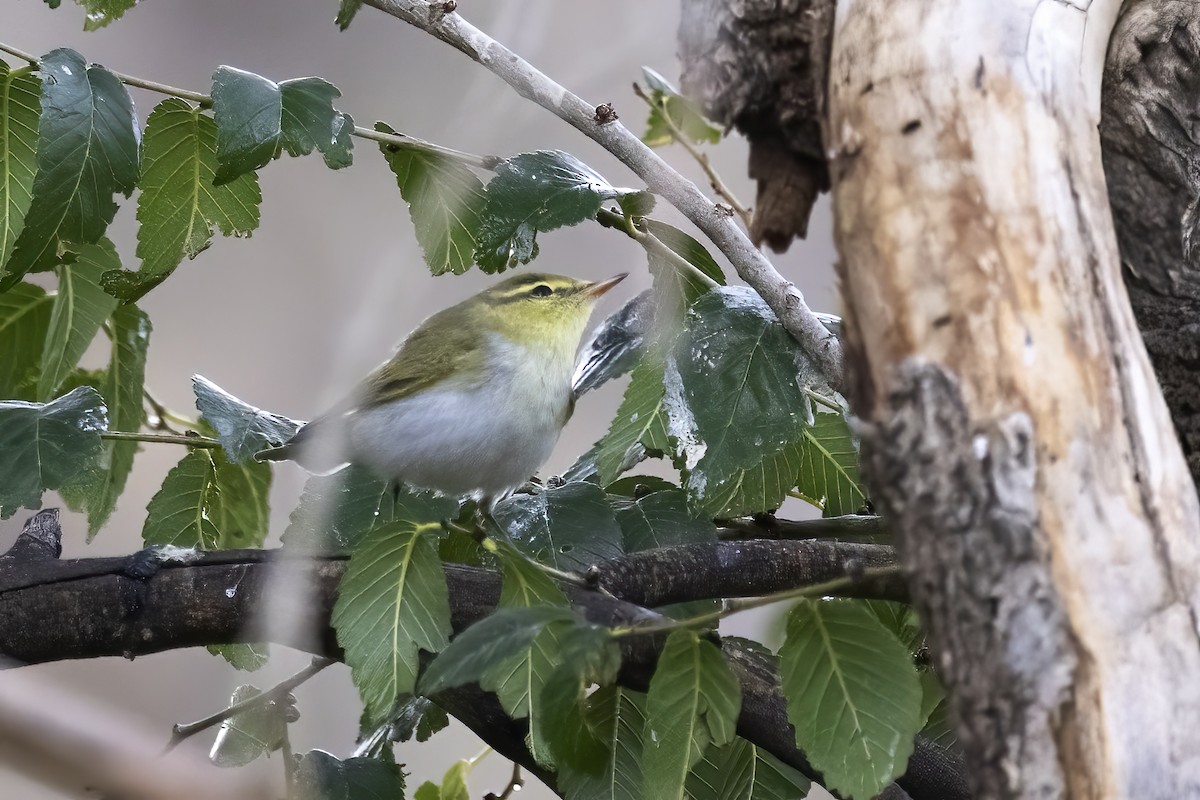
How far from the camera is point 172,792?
19.3 inches

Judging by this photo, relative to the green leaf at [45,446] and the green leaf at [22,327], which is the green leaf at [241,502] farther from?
the green leaf at [22,327]

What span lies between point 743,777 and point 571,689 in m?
0.42

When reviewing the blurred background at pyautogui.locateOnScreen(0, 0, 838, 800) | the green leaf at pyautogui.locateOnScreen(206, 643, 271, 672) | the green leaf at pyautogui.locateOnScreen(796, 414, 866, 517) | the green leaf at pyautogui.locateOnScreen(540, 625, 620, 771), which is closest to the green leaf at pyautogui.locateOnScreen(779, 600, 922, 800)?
the green leaf at pyautogui.locateOnScreen(540, 625, 620, 771)

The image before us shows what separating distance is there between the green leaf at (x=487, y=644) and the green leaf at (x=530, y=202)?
1.53 feet

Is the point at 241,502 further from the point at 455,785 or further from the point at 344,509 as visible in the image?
the point at 455,785

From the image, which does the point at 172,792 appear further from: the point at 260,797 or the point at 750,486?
the point at 750,486

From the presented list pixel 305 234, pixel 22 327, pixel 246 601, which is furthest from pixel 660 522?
pixel 305 234

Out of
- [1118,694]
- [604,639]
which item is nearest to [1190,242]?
[1118,694]

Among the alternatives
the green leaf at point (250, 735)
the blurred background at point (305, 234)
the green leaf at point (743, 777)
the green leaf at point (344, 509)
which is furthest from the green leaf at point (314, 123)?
the blurred background at point (305, 234)

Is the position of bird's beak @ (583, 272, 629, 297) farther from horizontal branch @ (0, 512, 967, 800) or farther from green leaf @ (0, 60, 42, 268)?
green leaf @ (0, 60, 42, 268)

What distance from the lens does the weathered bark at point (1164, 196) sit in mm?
1060

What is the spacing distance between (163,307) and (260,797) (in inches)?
106

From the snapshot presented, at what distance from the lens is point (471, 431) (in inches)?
60.4

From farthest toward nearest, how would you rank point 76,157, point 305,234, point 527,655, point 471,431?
1. point 305,234
2. point 471,431
3. point 76,157
4. point 527,655
